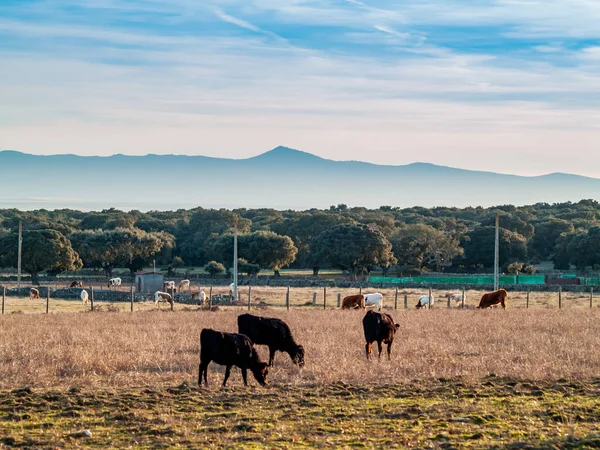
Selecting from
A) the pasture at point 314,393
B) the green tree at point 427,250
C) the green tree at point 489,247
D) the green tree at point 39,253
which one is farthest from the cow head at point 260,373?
the green tree at point 489,247

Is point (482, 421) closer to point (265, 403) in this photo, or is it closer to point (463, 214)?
point (265, 403)

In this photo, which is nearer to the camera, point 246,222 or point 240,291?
point 240,291

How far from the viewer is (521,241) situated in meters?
84.7

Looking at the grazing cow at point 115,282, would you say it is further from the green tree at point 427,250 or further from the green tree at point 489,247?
the green tree at point 489,247

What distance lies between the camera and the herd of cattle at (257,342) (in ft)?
50.4

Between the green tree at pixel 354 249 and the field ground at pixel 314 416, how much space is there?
61621 millimetres

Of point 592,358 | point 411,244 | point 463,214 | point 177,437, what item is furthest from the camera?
point 463,214

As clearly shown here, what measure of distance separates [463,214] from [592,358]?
123m

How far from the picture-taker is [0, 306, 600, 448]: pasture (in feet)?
37.8

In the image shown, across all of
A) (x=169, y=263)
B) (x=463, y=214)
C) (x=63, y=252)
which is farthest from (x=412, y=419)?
(x=463, y=214)

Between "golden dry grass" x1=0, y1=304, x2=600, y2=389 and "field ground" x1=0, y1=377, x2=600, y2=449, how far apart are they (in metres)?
1.20

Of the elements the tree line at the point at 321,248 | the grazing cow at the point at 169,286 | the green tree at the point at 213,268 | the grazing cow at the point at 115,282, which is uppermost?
the tree line at the point at 321,248

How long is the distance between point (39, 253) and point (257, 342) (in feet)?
165

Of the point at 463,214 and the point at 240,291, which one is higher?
the point at 463,214
